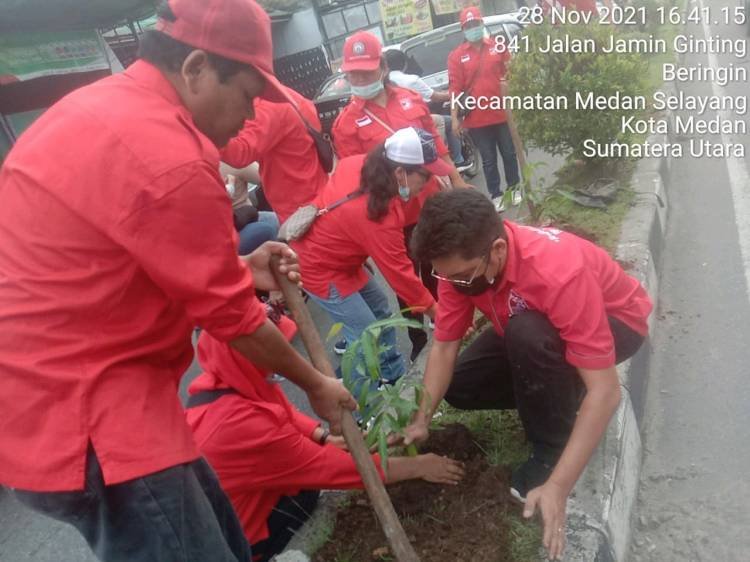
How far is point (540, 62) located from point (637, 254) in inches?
73.6

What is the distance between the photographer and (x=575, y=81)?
4660 millimetres

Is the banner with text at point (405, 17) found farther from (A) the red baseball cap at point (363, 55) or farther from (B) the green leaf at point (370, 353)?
(B) the green leaf at point (370, 353)

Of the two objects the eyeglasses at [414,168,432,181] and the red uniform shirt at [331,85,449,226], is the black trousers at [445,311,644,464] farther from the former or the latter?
the red uniform shirt at [331,85,449,226]

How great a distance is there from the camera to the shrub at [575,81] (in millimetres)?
4684

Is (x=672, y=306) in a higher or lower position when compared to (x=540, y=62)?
lower

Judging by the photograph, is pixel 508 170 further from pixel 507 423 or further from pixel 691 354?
pixel 507 423

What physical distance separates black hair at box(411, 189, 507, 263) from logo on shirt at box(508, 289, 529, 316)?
265 mm

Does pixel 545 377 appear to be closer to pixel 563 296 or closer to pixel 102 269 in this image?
pixel 563 296

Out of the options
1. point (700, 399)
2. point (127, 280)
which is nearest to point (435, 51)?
point (700, 399)

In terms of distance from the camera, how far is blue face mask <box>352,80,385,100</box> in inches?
161

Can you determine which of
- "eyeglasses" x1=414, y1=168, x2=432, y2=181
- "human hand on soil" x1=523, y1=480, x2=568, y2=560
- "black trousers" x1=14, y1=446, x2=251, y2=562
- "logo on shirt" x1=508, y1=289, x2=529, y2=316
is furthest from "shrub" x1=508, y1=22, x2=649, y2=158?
"black trousers" x1=14, y1=446, x2=251, y2=562

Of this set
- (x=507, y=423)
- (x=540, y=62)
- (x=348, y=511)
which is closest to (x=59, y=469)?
(x=348, y=511)

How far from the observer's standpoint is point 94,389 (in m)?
1.37

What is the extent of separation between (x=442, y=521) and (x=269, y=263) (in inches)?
42.8
